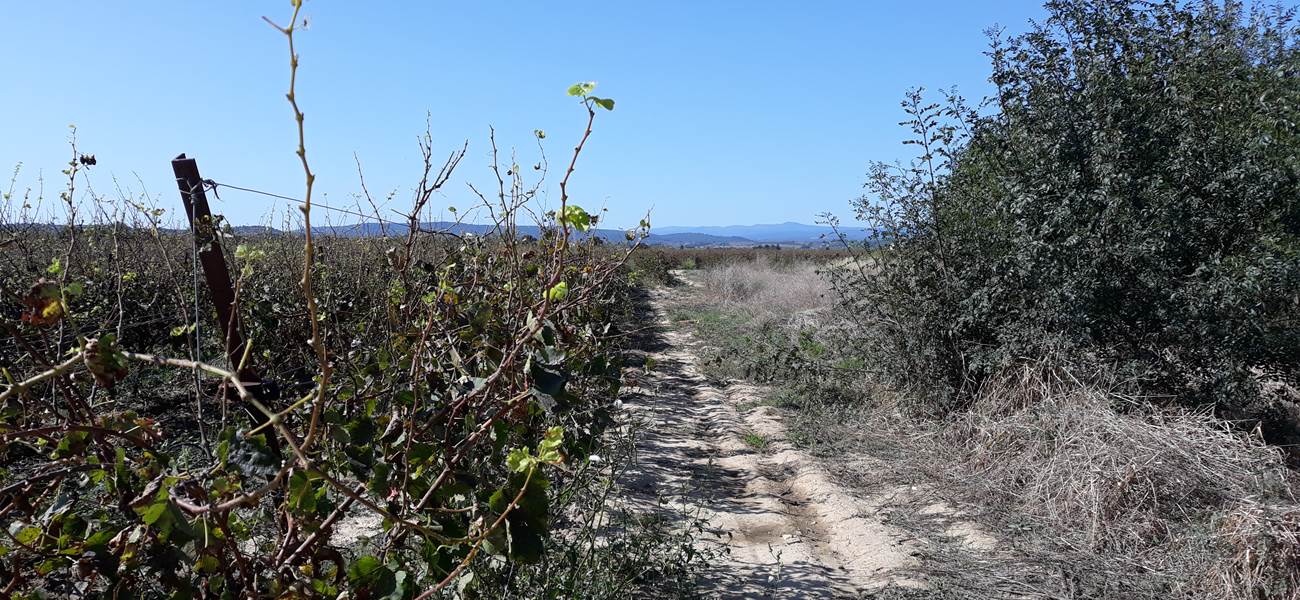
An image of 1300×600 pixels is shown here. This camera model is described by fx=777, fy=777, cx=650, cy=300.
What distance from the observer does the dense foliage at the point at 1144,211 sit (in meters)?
4.73

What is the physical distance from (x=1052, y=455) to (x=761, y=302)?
968 centimetres

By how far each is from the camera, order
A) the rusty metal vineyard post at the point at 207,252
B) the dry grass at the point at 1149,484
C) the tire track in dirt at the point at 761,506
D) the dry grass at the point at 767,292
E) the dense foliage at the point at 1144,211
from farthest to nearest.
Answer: the dry grass at the point at 767,292 → the dense foliage at the point at 1144,211 → the tire track in dirt at the point at 761,506 → the dry grass at the point at 1149,484 → the rusty metal vineyard post at the point at 207,252

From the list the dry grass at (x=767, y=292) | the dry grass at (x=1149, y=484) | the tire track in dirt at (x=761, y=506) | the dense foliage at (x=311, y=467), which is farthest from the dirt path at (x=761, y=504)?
the dry grass at (x=767, y=292)

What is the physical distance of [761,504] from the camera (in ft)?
15.1

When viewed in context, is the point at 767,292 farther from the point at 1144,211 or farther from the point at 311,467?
the point at 311,467

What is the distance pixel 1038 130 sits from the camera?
5.11 m

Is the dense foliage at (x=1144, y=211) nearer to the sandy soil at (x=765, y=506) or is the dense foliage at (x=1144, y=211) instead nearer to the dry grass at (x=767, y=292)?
the sandy soil at (x=765, y=506)

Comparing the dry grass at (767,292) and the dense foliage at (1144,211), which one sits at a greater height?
the dense foliage at (1144,211)

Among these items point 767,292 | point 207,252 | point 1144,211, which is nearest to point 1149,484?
point 1144,211

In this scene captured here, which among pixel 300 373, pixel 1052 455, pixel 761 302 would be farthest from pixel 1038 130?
pixel 761 302

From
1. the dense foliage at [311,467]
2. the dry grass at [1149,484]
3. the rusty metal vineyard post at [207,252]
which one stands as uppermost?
the rusty metal vineyard post at [207,252]

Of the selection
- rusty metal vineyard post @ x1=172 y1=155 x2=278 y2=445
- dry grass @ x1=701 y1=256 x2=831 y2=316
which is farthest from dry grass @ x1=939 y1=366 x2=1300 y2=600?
dry grass @ x1=701 y1=256 x2=831 y2=316

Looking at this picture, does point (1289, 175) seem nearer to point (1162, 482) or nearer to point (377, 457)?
point (1162, 482)

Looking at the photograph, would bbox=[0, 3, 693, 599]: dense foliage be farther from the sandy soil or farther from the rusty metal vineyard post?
the sandy soil
